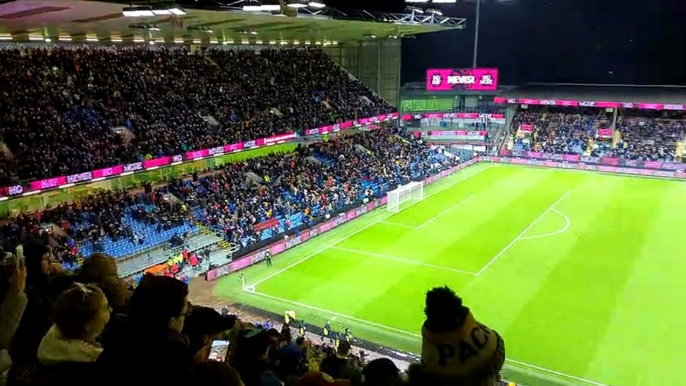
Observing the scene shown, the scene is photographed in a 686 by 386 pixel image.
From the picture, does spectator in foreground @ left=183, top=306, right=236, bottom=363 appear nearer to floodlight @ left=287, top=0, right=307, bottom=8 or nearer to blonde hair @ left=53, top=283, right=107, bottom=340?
blonde hair @ left=53, top=283, right=107, bottom=340

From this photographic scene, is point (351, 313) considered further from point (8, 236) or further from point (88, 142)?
point (88, 142)

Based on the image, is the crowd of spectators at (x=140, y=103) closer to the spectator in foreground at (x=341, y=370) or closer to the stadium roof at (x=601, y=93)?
the stadium roof at (x=601, y=93)

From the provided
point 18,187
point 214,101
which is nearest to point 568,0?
point 214,101

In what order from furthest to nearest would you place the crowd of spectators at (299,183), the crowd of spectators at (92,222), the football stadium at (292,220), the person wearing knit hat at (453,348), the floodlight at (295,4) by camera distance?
the crowd of spectators at (299,183) < the floodlight at (295,4) < the crowd of spectators at (92,222) < the football stadium at (292,220) < the person wearing knit hat at (453,348)

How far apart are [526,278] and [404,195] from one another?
13.3 metres

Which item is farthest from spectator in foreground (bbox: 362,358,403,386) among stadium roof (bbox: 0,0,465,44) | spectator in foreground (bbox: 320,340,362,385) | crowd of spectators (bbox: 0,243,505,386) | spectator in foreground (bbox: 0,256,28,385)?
stadium roof (bbox: 0,0,465,44)

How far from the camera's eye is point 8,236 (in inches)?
813

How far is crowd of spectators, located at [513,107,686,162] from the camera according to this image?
47625 mm

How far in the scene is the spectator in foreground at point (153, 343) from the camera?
2980mm

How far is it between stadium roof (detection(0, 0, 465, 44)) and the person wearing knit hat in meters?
18.8

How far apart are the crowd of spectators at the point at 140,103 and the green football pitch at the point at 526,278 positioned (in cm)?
872

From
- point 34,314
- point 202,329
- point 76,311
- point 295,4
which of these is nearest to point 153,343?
point 202,329

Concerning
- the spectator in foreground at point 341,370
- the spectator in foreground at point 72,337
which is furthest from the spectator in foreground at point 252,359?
the spectator in foreground at point 341,370

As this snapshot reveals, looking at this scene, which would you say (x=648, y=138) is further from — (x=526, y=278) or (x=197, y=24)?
(x=197, y=24)
